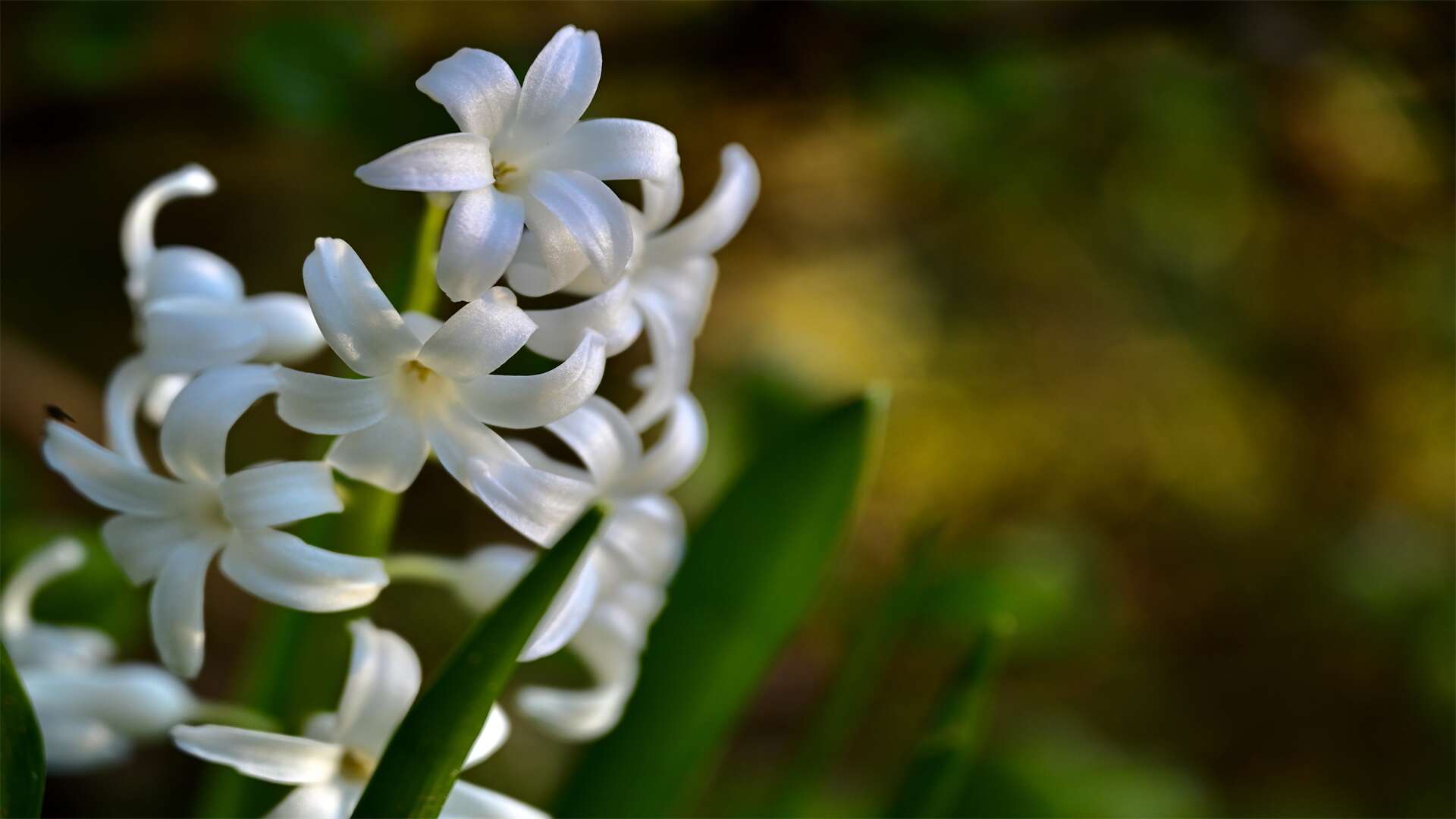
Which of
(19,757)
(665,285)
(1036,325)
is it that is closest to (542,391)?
(665,285)

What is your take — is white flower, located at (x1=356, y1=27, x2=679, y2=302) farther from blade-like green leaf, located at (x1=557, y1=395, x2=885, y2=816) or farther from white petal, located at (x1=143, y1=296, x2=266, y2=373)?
blade-like green leaf, located at (x1=557, y1=395, x2=885, y2=816)

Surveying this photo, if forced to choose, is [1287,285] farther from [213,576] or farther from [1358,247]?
[213,576]

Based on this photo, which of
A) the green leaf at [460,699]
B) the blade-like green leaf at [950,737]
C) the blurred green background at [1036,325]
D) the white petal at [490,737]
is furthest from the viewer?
the blurred green background at [1036,325]

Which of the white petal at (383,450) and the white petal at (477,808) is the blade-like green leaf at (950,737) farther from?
the white petal at (383,450)

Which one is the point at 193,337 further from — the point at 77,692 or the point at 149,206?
the point at 77,692

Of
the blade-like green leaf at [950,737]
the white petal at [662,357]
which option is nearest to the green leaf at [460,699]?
the white petal at [662,357]

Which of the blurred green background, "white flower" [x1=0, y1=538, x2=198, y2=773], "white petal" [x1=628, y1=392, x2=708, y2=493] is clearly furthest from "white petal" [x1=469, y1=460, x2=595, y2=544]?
the blurred green background

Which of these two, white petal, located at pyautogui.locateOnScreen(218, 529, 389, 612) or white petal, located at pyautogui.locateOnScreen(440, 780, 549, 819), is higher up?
white petal, located at pyautogui.locateOnScreen(218, 529, 389, 612)
